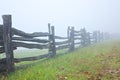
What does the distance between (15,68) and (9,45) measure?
0.99 meters

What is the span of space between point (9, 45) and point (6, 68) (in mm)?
791

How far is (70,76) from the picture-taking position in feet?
25.3

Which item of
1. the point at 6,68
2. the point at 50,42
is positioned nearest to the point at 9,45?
the point at 6,68

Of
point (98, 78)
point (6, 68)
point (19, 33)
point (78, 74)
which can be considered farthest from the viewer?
point (19, 33)

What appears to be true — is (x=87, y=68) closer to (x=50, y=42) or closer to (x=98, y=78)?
(x=98, y=78)

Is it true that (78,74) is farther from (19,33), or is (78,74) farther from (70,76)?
(19,33)

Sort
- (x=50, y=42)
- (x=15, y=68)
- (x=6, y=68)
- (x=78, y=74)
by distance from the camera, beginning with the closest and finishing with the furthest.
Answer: (x=78, y=74), (x=6, y=68), (x=15, y=68), (x=50, y=42)

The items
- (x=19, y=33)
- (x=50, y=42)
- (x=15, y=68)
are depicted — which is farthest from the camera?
(x=50, y=42)

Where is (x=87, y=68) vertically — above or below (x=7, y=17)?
below

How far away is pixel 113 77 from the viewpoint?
7.53 meters

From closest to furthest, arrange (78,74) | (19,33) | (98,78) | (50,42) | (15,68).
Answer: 1. (98,78)
2. (78,74)
3. (15,68)
4. (19,33)
5. (50,42)

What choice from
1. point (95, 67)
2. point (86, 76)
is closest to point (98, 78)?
point (86, 76)

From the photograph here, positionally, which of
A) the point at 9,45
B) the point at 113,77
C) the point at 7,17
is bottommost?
the point at 113,77

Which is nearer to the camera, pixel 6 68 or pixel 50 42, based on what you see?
pixel 6 68
